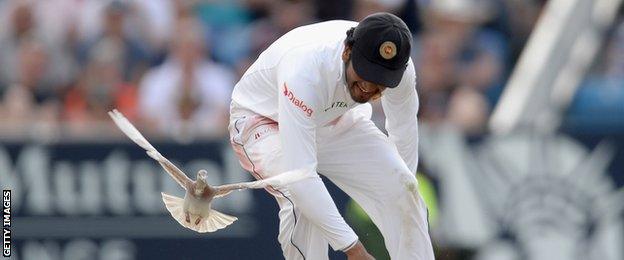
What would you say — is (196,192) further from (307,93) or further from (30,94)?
(30,94)

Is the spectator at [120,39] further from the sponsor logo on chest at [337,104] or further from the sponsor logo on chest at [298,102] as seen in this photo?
the sponsor logo on chest at [298,102]

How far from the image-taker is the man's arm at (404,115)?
841 centimetres

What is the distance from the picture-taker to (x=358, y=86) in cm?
804

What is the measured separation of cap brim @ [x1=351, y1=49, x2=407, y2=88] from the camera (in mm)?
7844

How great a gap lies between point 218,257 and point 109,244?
0.77 metres

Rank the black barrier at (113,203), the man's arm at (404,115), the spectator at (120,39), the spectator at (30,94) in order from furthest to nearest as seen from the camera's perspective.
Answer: the spectator at (120,39) → the spectator at (30,94) → the black barrier at (113,203) → the man's arm at (404,115)

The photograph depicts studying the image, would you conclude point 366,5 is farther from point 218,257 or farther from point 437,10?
point 218,257

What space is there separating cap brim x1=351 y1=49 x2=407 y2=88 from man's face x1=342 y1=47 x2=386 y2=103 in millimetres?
51

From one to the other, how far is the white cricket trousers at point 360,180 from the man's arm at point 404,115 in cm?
8

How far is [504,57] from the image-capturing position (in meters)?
13.5

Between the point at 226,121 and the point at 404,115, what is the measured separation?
3.78 meters

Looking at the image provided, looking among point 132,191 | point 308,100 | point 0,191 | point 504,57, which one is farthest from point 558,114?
point 308,100

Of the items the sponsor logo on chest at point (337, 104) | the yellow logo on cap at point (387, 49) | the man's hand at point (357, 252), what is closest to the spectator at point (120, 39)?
the sponsor logo on chest at point (337, 104)

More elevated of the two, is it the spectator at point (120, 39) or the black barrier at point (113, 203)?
the spectator at point (120, 39)
